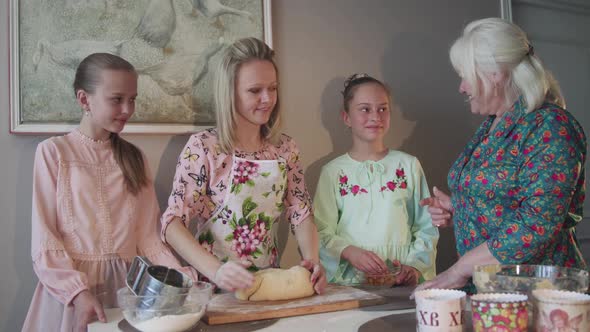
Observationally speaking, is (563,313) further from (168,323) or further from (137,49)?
(137,49)

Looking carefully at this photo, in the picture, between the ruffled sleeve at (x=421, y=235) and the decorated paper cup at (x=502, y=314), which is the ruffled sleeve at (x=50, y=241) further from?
the ruffled sleeve at (x=421, y=235)

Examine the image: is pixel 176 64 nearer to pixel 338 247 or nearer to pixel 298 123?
pixel 298 123

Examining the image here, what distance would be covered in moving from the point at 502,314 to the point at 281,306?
1.45 ft

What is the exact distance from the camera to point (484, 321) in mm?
723

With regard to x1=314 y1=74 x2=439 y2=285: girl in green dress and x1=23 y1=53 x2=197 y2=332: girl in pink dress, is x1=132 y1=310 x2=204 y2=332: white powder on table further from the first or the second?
x1=314 y1=74 x2=439 y2=285: girl in green dress

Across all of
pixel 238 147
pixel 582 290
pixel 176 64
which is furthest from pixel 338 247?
pixel 582 290

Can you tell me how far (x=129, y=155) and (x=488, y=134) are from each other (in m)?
0.88

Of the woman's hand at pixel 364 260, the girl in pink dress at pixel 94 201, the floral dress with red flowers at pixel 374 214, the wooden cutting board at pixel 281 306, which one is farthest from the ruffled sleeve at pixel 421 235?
the girl in pink dress at pixel 94 201

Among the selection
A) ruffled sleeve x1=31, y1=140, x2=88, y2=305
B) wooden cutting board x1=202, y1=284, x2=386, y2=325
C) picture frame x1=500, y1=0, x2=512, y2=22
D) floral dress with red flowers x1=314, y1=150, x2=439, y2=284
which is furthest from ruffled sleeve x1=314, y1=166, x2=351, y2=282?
picture frame x1=500, y1=0, x2=512, y2=22

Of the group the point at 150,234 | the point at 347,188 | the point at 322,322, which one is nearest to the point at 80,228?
the point at 150,234

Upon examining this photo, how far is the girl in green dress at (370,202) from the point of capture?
66.8 inches

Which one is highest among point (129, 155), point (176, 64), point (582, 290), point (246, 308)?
point (176, 64)

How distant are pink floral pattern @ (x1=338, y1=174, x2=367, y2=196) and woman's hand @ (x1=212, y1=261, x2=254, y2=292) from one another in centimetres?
69

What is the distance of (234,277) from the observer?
1098 mm
